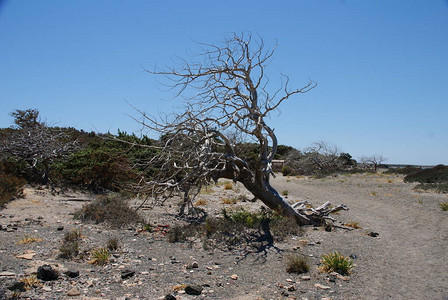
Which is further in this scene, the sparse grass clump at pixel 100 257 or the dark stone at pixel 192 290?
the sparse grass clump at pixel 100 257

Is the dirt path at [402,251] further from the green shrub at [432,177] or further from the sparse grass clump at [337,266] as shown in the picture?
the green shrub at [432,177]

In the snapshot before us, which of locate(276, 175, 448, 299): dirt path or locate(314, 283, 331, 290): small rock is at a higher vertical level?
locate(276, 175, 448, 299): dirt path

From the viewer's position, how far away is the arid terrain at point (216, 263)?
5.32 metres

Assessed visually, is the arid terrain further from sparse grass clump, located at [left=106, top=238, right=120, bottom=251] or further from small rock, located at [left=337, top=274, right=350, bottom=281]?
sparse grass clump, located at [left=106, top=238, right=120, bottom=251]

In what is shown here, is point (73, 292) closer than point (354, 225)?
Yes

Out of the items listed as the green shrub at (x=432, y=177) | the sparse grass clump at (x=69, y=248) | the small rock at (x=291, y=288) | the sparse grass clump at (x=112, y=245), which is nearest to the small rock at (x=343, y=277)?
the small rock at (x=291, y=288)

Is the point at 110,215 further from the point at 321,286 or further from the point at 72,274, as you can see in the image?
the point at 321,286

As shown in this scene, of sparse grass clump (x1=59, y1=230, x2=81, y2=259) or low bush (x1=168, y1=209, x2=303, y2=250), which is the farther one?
low bush (x1=168, y1=209, x2=303, y2=250)

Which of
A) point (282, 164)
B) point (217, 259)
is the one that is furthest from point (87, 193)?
point (282, 164)

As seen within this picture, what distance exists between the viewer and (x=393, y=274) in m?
6.38

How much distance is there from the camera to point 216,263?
685cm

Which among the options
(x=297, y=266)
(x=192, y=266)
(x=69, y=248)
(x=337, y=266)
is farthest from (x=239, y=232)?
(x=69, y=248)

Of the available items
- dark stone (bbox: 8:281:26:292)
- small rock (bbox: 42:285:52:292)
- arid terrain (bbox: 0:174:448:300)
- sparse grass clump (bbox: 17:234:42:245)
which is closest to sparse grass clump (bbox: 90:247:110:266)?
arid terrain (bbox: 0:174:448:300)

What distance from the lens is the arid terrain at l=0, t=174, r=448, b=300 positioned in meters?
5.32
